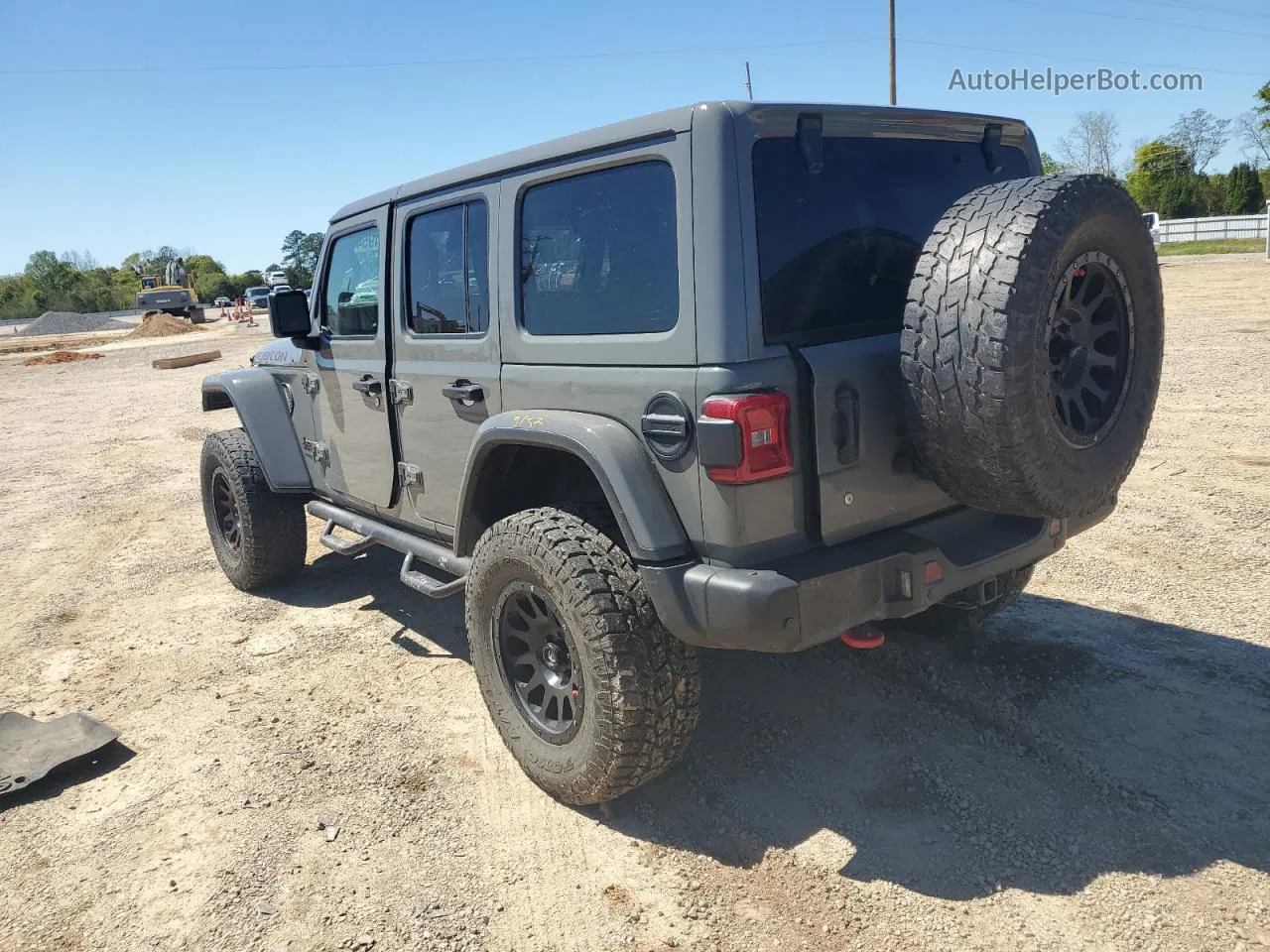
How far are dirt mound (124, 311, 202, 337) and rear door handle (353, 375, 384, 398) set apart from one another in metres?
35.9

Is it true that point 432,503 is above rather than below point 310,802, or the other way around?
above

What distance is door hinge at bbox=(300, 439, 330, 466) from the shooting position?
4746 mm

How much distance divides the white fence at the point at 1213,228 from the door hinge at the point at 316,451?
1541 inches

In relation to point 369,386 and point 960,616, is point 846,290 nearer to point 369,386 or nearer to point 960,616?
point 960,616

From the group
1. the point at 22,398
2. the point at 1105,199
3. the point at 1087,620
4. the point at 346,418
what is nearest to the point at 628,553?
the point at 1105,199

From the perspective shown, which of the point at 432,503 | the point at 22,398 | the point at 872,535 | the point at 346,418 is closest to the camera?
the point at 872,535

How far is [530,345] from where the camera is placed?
3154 millimetres

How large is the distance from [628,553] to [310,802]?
1484mm

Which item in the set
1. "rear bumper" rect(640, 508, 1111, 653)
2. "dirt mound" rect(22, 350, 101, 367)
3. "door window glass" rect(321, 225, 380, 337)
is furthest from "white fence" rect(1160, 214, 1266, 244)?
"rear bumper" rect(640, 508, 1111, 653)

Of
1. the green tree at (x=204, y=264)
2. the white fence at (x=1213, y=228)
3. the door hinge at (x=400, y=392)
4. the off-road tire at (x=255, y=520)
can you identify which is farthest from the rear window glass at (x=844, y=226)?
the green tree at (x=204, y=264)

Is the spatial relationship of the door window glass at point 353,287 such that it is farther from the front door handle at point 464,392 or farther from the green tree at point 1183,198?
the green tree at point 1183,198

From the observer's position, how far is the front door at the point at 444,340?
11.1 feet

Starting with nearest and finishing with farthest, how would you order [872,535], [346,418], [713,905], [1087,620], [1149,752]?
[713,905] → [872,535] → [1149,752] → [1087,620] → [346,418]

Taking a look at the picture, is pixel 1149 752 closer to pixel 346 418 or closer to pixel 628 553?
pixel 628 553
